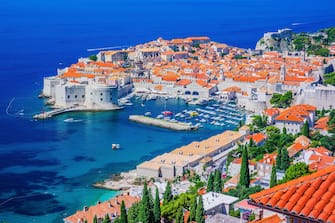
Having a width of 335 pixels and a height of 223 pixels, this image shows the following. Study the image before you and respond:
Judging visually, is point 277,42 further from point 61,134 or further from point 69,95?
point 61,134

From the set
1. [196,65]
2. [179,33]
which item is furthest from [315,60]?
[179,33]

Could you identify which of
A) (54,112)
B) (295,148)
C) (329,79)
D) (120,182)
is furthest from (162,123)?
(295,148)

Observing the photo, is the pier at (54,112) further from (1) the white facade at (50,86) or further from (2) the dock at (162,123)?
(2) the dock at (162,123)

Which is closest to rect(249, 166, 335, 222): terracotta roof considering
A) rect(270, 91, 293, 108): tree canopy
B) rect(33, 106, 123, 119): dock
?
rect(270, 91, 293, 108): tree canopy

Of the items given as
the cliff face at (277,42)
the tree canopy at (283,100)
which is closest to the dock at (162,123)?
the tree canopy at (283,100)

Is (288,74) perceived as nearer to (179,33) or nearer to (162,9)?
(179,33)

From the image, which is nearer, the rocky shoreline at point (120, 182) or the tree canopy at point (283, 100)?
the rocky shoreline at point (120, 182)
